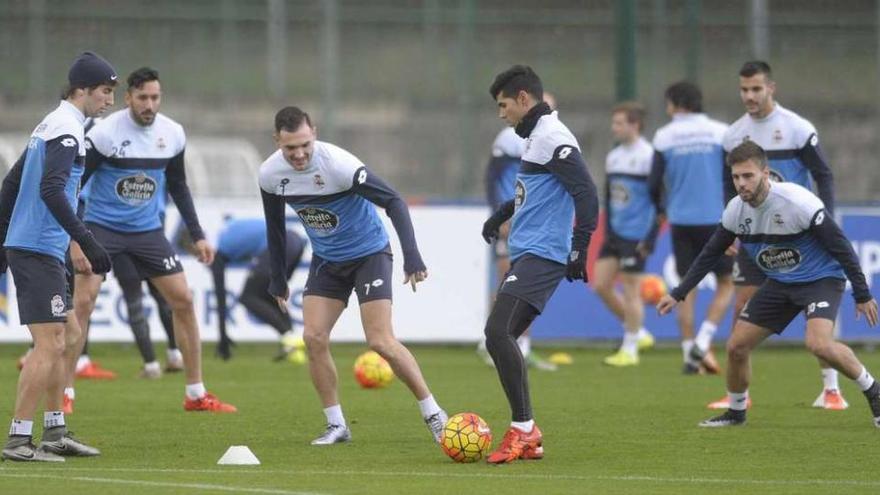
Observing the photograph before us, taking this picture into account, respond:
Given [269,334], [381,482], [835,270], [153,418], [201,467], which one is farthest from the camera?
[269,334]

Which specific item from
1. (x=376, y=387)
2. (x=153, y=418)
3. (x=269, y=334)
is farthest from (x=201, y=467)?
(x=269, y=334)

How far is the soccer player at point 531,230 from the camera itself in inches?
384

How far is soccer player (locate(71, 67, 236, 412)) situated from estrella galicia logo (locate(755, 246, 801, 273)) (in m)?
4.03

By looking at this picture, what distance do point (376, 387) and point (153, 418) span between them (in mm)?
3091

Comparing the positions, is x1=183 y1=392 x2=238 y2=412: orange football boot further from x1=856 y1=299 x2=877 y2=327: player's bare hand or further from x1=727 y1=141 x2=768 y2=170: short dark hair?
x1=856 y1=299 x2=877 y2=327: player's bare hand

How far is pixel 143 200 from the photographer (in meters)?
12.8

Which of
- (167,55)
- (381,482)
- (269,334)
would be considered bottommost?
(269,334)

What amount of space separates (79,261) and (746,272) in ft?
16.5

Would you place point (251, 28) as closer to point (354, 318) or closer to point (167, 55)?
point (167, 55)

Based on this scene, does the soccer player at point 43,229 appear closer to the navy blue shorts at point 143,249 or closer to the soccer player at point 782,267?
the navy blue shorts at point 143,249

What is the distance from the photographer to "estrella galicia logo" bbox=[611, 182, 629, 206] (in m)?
17.0

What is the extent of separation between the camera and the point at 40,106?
2305cm

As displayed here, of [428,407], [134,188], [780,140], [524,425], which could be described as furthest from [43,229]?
[780,140]

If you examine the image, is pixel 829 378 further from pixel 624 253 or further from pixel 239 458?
pixel 239 458
